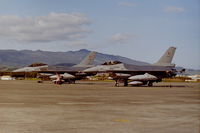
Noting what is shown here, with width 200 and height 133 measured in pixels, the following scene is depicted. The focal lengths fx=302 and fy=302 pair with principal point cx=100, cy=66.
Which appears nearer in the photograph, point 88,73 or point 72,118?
point 72,118

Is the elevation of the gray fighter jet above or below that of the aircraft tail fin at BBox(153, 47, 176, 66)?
below

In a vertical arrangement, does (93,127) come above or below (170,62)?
below

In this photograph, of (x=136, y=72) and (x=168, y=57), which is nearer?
(x=136, y=72)

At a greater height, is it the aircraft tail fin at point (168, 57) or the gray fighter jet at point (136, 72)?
the aircraft tail fin at point (168, 57)

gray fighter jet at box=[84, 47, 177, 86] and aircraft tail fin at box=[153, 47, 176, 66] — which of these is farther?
aircraft tail fin at box=[153, 47, 176, 66]

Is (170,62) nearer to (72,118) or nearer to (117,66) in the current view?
(117,66)

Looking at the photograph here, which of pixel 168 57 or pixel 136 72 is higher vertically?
pixel 168 57

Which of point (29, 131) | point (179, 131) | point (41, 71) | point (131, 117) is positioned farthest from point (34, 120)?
point (41, 71)

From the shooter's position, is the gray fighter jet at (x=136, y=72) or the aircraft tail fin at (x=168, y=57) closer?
the gray fighter jet at (x=136, y=72)

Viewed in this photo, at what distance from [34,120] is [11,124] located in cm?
95

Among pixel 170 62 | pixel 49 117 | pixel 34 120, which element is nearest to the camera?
pixel 34 120

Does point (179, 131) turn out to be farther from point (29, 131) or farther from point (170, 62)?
point (170, 62)

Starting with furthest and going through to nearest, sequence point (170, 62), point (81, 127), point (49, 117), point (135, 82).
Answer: point (170, 62)
point (135, 82)
point (49, 117)
point (81, 127)

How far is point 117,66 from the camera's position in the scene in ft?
139
